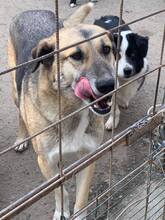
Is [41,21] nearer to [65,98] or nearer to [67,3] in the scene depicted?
[65,98]

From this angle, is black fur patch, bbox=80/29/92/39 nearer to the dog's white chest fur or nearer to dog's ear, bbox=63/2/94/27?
the dog's white chest fur

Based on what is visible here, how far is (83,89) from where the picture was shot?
2271 mm

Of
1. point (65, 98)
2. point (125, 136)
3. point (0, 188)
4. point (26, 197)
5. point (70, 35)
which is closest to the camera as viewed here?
point (26, 197)

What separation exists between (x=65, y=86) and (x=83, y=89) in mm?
153

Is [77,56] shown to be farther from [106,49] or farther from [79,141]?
[79,141]

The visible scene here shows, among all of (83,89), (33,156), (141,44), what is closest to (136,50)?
(141,44)

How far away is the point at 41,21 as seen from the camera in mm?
3205

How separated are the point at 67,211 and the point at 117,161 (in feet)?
2.09

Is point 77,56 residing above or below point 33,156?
above

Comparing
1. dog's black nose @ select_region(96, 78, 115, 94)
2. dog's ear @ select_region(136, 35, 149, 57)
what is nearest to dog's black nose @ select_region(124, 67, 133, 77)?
dog's ear @ select_region(136, 35, 149, 57)

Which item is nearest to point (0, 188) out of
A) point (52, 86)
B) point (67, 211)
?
point (67, 211)

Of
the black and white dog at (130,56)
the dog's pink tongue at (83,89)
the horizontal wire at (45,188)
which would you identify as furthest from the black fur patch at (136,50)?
the horizontal wire at (45,188)

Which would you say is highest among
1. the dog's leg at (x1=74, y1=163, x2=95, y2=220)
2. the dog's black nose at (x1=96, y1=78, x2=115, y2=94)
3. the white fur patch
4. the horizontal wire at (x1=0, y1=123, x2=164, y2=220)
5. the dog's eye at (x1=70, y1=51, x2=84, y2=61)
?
the dog's eye at (x1=70, y1=51, x2=84, y2=61)

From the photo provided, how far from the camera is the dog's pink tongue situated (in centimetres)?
219
